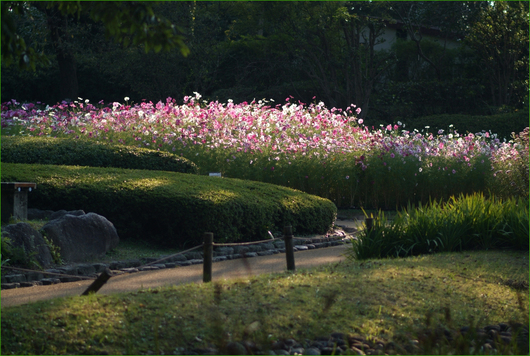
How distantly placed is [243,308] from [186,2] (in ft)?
71.3

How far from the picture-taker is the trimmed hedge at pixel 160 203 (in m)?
8.30

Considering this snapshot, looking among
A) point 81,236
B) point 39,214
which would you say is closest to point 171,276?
point 81,236

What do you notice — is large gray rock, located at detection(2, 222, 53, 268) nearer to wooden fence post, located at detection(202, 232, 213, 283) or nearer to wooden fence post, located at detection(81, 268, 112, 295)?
wooden fence post, located at detection(81, 268, 112, 295)

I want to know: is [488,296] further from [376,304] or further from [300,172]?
[300,172]

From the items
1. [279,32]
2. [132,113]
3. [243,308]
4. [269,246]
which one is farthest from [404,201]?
[279,32]

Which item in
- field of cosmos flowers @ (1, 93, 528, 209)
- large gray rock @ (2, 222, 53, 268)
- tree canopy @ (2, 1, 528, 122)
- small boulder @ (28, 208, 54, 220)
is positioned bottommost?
large gray rock @ (2, 222, 53, 268)

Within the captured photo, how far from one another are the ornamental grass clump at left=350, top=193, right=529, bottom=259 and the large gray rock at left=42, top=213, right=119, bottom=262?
3.24 m

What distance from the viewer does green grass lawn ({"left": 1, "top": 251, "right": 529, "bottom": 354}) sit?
410cm

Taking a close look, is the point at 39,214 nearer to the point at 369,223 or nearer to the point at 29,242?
the point at 29,242

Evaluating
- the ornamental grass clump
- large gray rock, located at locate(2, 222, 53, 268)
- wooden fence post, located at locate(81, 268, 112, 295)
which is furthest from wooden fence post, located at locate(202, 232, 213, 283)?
the ornamental grass clump

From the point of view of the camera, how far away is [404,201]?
1319 centimetres

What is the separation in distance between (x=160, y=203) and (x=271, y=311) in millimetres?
4066

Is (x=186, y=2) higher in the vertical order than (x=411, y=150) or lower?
higher

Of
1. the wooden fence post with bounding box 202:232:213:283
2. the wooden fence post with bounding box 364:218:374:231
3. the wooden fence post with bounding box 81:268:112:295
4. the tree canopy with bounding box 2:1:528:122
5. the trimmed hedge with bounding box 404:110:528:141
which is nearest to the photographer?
the wooden fence post with bounding box 81:268:112:295
